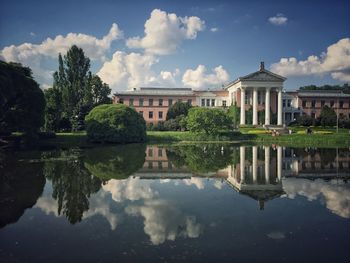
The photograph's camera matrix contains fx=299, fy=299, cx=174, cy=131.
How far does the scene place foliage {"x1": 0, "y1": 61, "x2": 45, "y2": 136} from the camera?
35.0 m

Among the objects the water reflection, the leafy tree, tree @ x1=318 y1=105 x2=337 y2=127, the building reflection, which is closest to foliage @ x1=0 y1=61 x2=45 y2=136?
the water reflection

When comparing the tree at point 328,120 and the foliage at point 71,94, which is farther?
the tree at point 328,120

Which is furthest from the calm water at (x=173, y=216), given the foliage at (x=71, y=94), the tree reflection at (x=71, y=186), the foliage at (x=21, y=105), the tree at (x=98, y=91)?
the tree at (x=98, y=91)

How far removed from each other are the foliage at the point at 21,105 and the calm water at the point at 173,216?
67.8ft

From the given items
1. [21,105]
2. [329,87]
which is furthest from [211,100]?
[329,87]

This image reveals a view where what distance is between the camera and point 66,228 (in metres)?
8.32

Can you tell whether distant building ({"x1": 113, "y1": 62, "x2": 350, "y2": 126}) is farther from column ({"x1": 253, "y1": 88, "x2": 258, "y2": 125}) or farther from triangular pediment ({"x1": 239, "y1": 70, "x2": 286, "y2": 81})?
triangular pediment ({"x1": 239, "y1": 70, "x2": 286, "y2": 81})

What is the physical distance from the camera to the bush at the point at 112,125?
1547 inches

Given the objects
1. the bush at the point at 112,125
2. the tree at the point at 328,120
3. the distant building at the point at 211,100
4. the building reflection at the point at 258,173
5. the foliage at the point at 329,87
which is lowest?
the building reflection at the point at 258,173

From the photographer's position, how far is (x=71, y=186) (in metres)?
13.4

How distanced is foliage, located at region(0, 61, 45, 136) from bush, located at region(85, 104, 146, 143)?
6.41 m

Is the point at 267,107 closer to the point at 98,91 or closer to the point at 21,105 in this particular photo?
the point at 98,91

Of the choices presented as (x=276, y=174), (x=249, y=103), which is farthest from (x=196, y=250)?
(x=249, y=103)

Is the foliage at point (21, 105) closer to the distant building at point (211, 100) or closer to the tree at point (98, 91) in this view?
the tree at point (98, 91)
